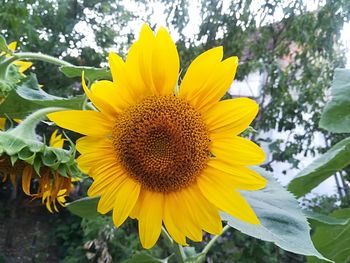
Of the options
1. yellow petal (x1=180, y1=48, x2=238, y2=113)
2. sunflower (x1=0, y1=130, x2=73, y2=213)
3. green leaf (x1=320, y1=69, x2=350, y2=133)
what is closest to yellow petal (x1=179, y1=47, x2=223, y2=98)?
yellow petal (x1=180, y1=48, x2=238, y2=113)

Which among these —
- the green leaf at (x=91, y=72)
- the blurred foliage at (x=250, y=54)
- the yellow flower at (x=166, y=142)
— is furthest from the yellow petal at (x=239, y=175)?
the blurred foliage at (x=250, y=54)

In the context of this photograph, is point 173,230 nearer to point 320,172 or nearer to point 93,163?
point 93,163

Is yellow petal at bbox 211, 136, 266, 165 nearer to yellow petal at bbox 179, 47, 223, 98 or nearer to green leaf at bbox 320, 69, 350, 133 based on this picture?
yellow petal at bbox 179, 47, 223, 98

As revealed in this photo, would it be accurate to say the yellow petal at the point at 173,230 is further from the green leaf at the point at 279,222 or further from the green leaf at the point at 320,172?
the green leaf at the point at 320,172

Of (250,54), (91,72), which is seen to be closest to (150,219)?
(91,72)

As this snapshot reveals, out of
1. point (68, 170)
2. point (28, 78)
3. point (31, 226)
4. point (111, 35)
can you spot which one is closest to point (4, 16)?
point (28, 78)

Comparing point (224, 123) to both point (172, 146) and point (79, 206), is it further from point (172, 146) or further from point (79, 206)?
point (79, 206)
